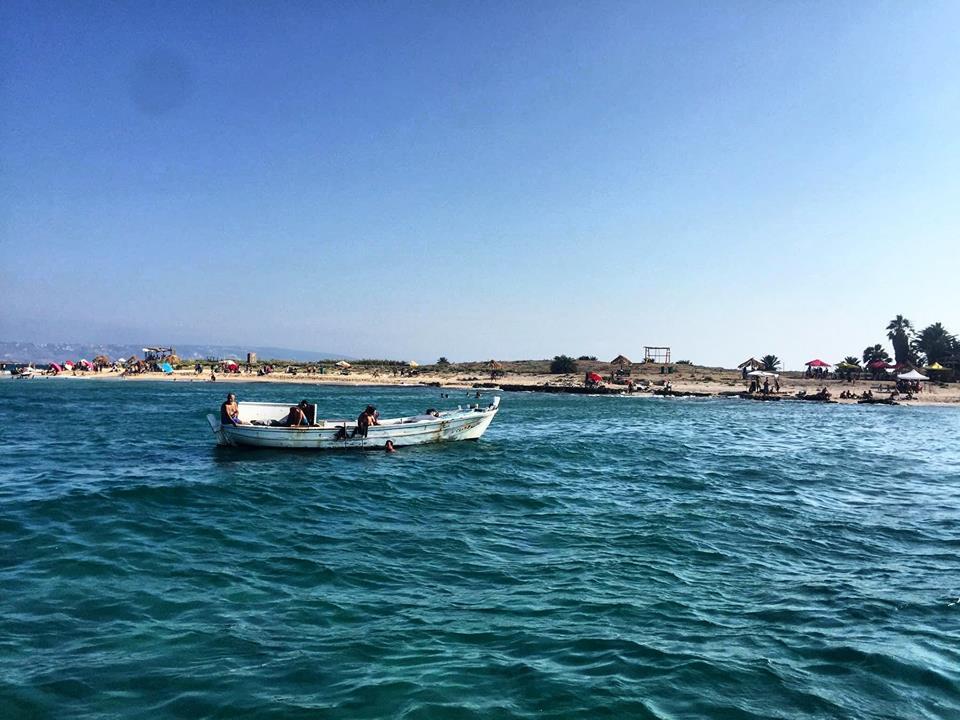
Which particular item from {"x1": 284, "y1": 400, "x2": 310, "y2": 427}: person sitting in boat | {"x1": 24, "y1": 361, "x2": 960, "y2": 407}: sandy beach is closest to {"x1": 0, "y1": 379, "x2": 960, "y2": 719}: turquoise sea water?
{"x1": 284, "y1": 400, "x2": 310, "y2": 427}: person sitting in boat

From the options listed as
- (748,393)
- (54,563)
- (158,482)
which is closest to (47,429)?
(158,482)

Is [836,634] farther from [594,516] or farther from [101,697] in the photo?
[101,697]

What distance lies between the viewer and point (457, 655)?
27.2ft

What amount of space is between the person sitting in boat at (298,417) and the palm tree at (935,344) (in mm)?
108999

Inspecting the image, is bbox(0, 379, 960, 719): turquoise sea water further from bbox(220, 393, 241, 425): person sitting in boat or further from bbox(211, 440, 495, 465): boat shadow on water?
bbox(220, 393, 241, 425): person sitting in boat

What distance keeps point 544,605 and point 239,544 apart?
7237mm

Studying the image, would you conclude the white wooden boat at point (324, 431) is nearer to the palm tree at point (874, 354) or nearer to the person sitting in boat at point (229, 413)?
the person sitting in boat at point (229, 413)

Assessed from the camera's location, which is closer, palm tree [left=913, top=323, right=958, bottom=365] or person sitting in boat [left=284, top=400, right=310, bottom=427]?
person sitting in boat [left=284, top=400, right=310, bottom=427]

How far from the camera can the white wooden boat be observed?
2667cm

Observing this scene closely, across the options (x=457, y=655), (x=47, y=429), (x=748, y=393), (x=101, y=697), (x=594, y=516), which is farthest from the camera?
(x=748, y=393)

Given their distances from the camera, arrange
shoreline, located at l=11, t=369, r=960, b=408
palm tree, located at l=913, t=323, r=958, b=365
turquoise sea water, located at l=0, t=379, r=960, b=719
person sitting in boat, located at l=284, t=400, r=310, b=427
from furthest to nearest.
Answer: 1. palm tree, located at l=913, t=323, r=958, b=365
2. shoreline, located at l=11, t=369, r=960, b=408
3. person sitting in boat, located at l=284, t=400, r=310, b=427
4. turquoise sea water, located at l=0, t=379, r=960, b=719

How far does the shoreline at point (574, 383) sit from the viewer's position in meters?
76.6

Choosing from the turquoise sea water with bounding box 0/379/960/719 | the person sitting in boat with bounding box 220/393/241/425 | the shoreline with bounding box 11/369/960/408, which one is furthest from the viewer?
the shoreline with bounding box 11/369/960/408

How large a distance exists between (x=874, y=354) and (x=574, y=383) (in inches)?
2319
